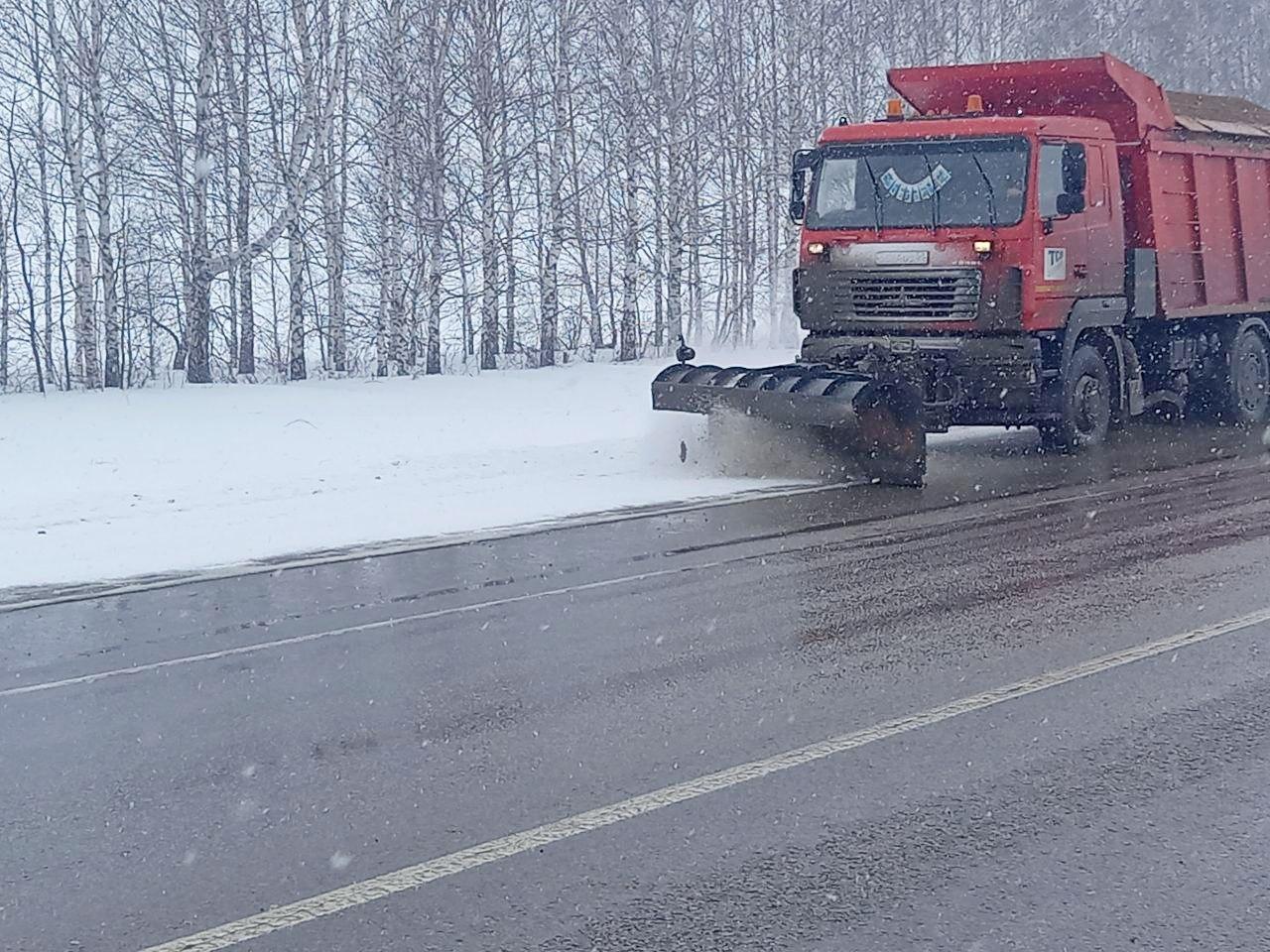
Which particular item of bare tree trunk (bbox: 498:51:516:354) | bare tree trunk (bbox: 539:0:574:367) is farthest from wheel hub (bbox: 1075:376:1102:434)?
bare tree trunk (bbox: 539:0:574:367)

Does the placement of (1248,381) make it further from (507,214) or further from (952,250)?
(507,214)

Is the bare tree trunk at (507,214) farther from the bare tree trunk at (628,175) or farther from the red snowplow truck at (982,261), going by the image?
the red snowplow truck at (982,261)

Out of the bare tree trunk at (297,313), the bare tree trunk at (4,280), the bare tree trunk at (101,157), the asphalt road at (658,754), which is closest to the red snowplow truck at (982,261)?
the asphalt road at (658,754)

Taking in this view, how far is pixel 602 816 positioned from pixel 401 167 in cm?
2284

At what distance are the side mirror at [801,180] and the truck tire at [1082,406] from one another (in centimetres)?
296

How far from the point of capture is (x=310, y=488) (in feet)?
45.3

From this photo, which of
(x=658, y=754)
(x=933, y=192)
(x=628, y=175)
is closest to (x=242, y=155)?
(x=628, y=175)

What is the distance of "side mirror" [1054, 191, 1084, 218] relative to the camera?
575 inches

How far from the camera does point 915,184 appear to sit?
14578 millimetres

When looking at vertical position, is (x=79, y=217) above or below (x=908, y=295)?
above

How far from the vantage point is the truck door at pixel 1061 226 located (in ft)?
47.6

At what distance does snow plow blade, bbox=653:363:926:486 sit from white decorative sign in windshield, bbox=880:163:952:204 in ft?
5.84

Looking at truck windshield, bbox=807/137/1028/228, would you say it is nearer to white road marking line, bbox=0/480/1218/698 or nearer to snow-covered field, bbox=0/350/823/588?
snow-covered field, bbox=0/350/823/588

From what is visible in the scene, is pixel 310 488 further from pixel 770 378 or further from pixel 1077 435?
pixel 1077 435
